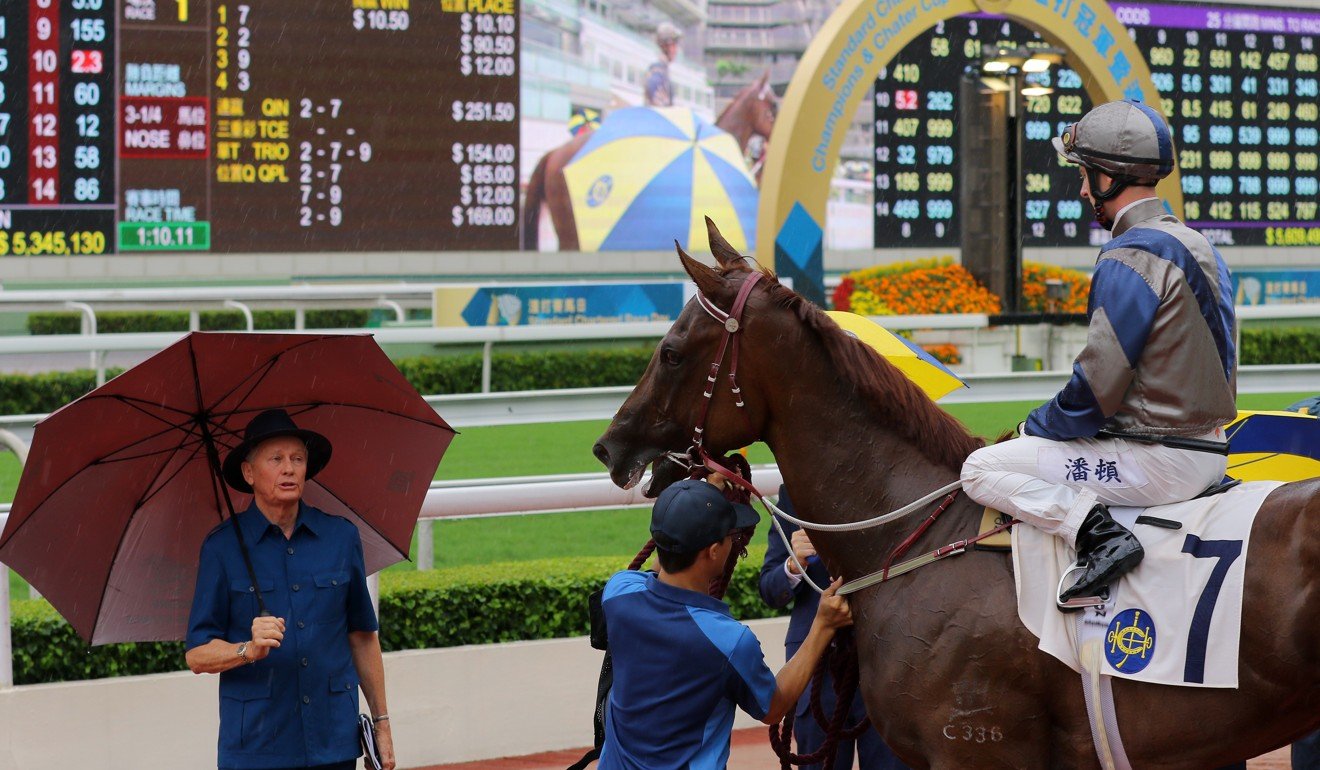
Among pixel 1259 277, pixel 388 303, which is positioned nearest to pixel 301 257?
pixel 388 303

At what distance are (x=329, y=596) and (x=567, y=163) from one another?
11.6m

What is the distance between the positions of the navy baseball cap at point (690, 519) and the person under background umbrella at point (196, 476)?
0.81m

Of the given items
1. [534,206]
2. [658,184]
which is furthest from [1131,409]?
[658,184]

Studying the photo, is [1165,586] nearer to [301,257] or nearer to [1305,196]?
[301,257]

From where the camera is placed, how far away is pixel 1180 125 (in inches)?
524

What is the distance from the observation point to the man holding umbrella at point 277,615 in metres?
2.84

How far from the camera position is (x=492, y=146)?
1254 cm

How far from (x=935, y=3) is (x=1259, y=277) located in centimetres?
732

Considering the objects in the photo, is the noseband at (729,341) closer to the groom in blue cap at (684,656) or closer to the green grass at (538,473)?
the groom in blue cap at (684,656)

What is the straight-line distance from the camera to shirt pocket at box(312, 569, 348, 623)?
9.54ft

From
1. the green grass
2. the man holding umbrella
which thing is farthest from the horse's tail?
the man holding umbrella

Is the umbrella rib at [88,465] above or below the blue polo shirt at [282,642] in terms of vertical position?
above

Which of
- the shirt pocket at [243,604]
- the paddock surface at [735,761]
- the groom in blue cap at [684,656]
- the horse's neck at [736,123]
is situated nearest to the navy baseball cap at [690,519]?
the groom in blue cap at [684,656]

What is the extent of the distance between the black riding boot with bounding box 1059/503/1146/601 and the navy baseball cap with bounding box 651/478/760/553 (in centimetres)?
64
